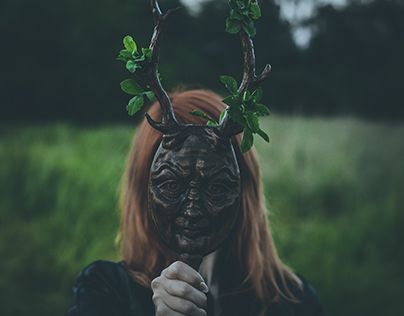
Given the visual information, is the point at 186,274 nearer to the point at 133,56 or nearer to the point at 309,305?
the point at 133,56

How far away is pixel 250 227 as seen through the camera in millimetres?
1556

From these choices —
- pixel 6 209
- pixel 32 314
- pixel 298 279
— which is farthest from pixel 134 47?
pixel 6 209

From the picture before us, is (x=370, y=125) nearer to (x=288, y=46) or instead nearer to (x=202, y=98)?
(x=288, y=46)

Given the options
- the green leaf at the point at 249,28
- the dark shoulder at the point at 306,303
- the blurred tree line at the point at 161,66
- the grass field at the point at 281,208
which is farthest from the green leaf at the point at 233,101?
the blurred tree line at the point at 161,66

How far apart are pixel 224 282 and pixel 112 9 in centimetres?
505

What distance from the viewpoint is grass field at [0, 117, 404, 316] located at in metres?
3.90

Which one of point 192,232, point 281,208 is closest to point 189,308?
point 192,232

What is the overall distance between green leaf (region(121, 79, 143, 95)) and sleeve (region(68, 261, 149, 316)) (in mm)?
547

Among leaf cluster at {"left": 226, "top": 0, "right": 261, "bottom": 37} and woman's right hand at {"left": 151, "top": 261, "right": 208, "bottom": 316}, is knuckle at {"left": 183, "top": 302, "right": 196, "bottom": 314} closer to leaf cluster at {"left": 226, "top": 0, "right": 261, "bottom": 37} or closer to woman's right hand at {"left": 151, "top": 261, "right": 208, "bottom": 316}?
woman's right hand at {"left": 151, "top": 261, "right": 208, "bottom": 316}

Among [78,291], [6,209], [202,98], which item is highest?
[202,98]

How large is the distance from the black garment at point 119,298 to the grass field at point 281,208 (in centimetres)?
191

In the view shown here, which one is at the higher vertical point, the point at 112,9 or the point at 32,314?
the point at 112,9

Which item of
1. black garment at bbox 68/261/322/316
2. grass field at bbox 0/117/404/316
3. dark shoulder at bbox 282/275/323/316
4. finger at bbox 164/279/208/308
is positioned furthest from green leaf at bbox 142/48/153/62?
grass field at bbox 0/117/404/316

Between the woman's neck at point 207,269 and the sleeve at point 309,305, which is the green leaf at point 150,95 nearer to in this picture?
the woman's neck at point 207,269
